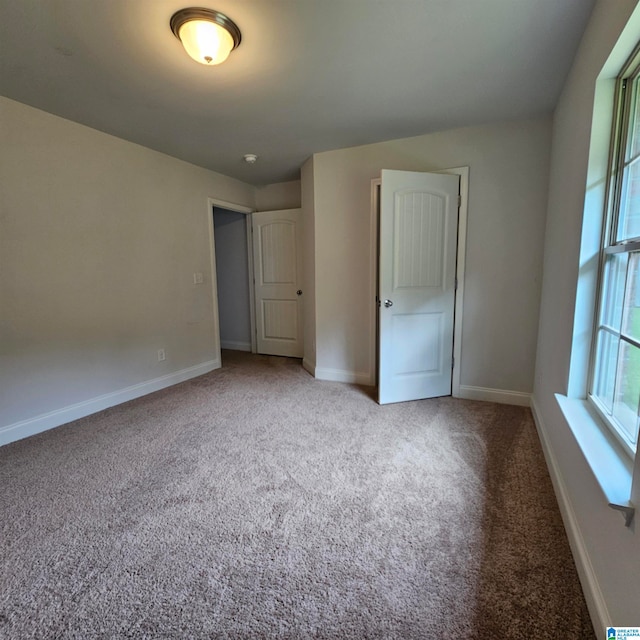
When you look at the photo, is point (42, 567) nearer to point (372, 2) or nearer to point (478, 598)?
point (478, 598)

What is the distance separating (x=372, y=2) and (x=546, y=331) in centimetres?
225

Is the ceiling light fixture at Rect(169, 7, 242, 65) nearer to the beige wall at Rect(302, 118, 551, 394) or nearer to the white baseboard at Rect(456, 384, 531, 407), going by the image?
the beige wall at Rect(302, 118, 551, 394)

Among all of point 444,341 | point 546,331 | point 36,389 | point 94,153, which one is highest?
point 94,153

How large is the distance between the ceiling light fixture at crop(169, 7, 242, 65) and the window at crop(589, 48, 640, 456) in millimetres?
1768

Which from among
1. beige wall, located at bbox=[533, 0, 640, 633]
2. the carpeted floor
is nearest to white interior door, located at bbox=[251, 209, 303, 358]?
the carpeted floor

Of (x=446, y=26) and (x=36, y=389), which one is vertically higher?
(x=446, y=26)

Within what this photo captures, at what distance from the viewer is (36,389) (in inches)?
98.0

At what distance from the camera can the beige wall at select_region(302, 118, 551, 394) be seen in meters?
2.71

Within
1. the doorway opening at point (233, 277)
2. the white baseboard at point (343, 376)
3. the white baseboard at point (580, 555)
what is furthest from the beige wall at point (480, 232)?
the doorway opening at point (233, 277)

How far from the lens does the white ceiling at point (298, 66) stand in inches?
61.0

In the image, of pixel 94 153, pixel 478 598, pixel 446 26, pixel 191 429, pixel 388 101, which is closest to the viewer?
pixel 478 598

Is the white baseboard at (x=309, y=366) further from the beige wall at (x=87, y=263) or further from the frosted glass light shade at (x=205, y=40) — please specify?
the frosted glass light shade at (x=205, y=40)

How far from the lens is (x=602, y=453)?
1266 millimetres

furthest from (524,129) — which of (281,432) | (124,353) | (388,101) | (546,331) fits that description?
(124,353)
